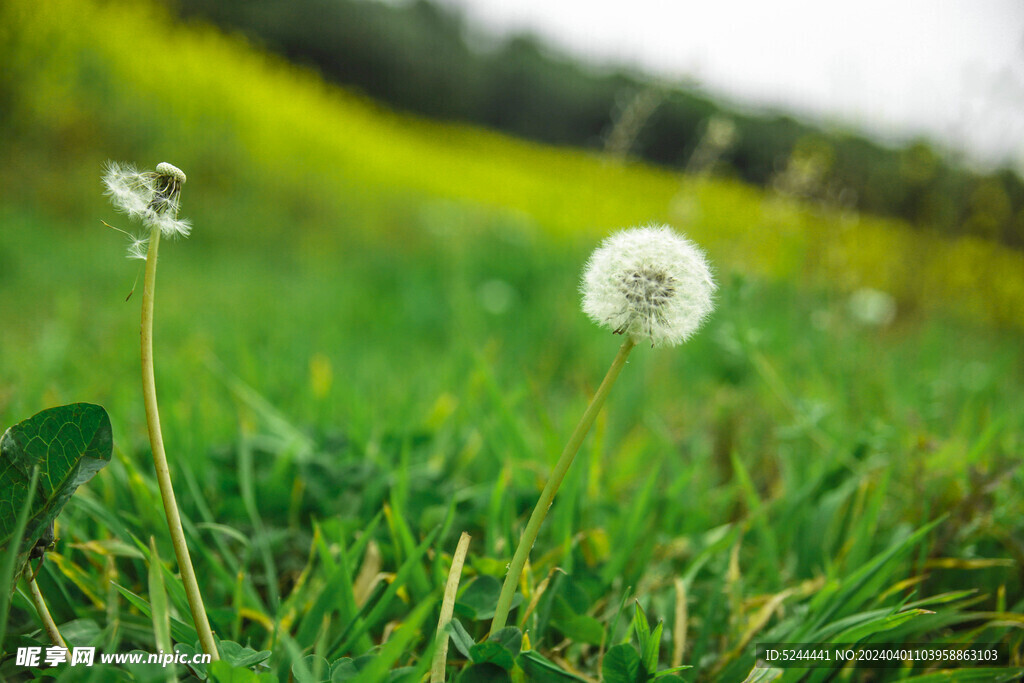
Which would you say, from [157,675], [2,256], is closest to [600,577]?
[157,675]

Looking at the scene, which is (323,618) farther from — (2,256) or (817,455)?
(2,256)

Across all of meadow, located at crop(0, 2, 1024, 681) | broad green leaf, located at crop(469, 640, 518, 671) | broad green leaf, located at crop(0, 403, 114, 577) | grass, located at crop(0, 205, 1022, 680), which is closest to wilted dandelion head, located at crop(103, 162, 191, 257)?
broad green leaf, located at crop(0, 403, 114, 577)

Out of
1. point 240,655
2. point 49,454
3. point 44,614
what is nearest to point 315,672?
point 240,655

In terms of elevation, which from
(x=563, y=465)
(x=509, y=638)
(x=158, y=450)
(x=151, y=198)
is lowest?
(x=509, y=638)

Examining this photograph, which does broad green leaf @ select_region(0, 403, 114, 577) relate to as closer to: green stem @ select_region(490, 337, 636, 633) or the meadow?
the meadow

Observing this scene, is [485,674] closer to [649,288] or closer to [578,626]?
[578,626]

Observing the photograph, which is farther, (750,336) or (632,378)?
(632,378)

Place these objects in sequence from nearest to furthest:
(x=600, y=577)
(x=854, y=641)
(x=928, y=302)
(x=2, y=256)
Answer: (x=854, y=641) → (x=600, y=577) → (x=2, y=256) → (x=928, y=302)

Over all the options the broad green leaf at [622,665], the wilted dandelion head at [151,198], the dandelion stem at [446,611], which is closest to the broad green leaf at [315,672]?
the dandelion stem at [446,611]
